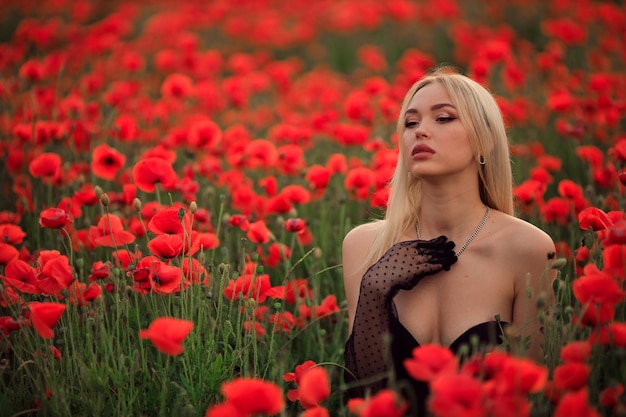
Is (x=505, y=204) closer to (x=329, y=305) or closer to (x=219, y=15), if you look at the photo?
(x=329, y=305)

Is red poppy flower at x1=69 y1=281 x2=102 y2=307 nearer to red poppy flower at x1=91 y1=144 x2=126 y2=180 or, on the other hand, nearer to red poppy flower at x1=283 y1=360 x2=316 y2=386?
red poppy flower at x1=283 y1=360 x2=316 y2=386

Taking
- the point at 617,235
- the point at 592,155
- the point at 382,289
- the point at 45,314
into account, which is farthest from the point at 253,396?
the point at 592,155

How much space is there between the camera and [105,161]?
3.32 meters

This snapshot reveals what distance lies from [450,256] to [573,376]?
920mm

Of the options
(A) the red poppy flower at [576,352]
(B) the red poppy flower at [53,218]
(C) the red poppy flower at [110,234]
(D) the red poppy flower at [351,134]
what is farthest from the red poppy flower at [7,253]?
(D) the red poppy flower at [351,134]

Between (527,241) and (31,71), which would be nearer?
(527,241)

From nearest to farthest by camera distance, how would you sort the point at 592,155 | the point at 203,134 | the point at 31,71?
the point at 592,155 < the point at 203,134 < the point at 31,71

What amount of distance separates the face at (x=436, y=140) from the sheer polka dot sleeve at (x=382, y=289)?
10.0 inches

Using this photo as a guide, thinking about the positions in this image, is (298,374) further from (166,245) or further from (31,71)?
(31,71)

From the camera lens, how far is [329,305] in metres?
2.86

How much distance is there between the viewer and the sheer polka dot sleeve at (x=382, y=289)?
237 centimetres

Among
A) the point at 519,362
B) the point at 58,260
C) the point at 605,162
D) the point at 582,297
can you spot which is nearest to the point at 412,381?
the point at 582,297

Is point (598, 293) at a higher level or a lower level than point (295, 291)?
higher

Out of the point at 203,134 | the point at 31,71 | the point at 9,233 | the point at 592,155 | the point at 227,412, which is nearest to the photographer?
the point at 227,412
